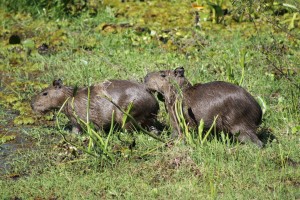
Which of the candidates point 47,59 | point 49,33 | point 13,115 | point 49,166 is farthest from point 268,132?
point 49,33

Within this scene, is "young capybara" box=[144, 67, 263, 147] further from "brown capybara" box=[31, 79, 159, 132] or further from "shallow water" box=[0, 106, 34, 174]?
"shallow water" box=[0, 106, 34, 174]

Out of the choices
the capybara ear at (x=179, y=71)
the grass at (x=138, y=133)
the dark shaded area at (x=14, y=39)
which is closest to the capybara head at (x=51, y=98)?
the grass at (x=138, y=133)

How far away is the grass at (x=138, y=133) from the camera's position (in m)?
5.49

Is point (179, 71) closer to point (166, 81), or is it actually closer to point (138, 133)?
point (166, 81)

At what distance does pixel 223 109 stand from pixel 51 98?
6.81 ft

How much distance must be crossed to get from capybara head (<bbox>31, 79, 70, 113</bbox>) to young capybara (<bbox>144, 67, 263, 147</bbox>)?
136cm

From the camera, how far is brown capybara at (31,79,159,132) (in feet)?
22.3

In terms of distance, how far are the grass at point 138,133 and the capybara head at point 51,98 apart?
14 centimetres

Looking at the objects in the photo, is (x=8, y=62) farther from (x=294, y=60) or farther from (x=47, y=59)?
(x=294, y=60)

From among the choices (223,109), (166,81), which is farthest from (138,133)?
(223,109)

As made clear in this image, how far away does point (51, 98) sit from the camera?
7441 millimetres

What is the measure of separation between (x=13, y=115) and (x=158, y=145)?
1998 mm

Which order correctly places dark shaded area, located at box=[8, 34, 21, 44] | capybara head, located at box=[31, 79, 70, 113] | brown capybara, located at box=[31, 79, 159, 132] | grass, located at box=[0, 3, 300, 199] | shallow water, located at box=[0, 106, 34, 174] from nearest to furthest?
grass, located at box=[0, 3, 300, 199] < shallow water, located at box=[0, 106, 34, 174] < brown capybara, located at box=[31, 79, 159, 132] < capybara head, located at box=[31, 79, 70, 113] < dark shaded area, located at box=[8, 34, 21, 44]

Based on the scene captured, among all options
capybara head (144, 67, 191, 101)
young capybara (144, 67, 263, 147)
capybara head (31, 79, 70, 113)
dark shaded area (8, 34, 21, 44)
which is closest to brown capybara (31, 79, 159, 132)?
capybara head (31, 79, 70, 113)
